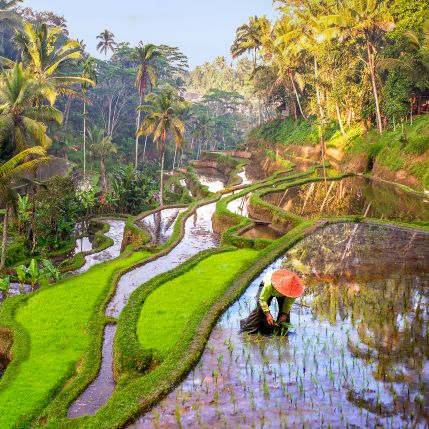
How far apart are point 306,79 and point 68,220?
31.4 m

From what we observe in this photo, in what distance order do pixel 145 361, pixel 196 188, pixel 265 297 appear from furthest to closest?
pixel 196 188, pixel 145 361, pixel 265 297

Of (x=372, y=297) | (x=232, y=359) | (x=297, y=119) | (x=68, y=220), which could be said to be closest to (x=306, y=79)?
(x=297, y=119)

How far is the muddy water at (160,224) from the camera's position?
2439cm

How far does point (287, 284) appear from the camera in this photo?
9.41 meters

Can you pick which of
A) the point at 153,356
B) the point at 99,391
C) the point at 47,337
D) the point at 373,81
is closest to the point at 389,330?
the point at 153,356

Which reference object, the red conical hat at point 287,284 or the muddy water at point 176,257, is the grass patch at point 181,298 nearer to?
the muddy water at point 176,257

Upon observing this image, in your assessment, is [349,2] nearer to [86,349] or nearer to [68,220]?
[68,220]

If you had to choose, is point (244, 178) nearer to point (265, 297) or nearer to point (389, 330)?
point (389, 330)

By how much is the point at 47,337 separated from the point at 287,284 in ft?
22.4

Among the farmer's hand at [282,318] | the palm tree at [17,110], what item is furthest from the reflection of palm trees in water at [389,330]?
the palm tree at [17,110]

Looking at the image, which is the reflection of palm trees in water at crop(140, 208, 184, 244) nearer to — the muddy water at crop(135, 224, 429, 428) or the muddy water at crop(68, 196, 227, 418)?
the muddy water at crop(68, 196, 227, 418)

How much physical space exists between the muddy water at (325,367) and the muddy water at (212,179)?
29613 mm

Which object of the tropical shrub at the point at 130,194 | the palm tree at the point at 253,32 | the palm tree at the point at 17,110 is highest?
the palm tree at the point at 253,32

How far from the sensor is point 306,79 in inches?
1983
